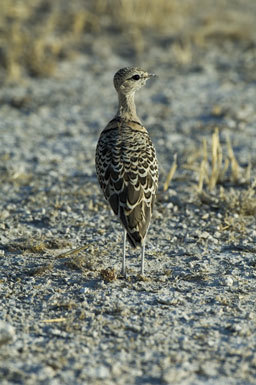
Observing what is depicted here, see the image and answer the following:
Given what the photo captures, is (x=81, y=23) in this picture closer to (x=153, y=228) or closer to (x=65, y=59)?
(x=65, y=59)

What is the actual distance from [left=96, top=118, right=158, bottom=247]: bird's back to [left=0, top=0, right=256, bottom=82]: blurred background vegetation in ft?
19.1

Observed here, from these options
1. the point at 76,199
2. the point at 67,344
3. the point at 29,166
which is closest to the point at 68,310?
the point at 67,344

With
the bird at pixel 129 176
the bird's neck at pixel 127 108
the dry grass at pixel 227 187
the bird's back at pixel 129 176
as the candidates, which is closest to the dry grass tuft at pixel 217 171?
the dry grass at pixel 227 187

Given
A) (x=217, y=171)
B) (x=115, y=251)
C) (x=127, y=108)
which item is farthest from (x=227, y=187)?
(x=115, y=251)

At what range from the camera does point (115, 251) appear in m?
6.21

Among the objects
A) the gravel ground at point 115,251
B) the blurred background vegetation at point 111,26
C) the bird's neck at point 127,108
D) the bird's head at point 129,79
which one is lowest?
the gravel ground at point 115,251

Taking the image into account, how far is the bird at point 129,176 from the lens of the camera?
5504 millimetres

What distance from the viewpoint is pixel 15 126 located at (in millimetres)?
9727

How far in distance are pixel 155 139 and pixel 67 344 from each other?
17.1 feet

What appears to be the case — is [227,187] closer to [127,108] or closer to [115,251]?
[127,108]

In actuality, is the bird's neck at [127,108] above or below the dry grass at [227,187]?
above

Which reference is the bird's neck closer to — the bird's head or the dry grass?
the bird's head

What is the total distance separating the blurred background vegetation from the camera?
11867 millimetres

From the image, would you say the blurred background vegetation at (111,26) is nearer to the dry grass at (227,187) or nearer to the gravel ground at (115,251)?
the gravel ground at (115,251)
